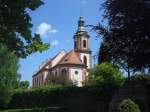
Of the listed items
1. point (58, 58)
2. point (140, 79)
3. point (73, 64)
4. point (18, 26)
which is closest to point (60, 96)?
point (140, 79)

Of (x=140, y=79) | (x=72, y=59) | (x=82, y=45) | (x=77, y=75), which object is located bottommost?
(x=140, y=79)

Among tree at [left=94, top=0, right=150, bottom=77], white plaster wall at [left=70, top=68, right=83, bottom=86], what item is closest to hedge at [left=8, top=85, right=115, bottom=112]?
tree at [left=94, top=0, right=150, bottom=77]

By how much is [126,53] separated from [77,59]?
294 ft

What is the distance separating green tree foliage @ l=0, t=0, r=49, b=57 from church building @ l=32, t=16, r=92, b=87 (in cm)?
9730

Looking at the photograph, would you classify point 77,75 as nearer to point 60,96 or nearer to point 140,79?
point 60,96

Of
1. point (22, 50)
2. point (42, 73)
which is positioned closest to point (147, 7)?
point (22, 50)

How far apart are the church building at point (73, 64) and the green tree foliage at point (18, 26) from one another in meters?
97.3

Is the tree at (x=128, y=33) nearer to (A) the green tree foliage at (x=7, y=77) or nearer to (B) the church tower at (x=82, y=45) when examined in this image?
(A) the green tree foliage at (x=7, y=77)

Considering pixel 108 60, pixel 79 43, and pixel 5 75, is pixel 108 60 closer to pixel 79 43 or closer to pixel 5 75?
pixel 5 75

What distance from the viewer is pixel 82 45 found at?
427 ft

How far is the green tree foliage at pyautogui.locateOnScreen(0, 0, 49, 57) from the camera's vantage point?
671cm

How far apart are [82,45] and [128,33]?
340 feet

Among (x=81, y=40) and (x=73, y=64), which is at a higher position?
(x=81, y=40)

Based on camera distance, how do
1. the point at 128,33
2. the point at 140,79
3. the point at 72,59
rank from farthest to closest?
the point at 72,59 → the point at 140,79 → the point at 128,33
